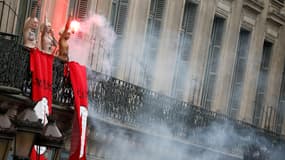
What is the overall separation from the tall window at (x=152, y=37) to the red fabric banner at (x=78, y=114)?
5.94 m

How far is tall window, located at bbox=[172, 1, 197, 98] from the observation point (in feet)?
87.1

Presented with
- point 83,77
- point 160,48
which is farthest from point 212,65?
point 83,77

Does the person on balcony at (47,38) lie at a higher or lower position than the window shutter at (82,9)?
lower

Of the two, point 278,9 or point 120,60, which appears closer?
point 120,60

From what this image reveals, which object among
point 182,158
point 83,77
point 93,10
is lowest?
point 182,158

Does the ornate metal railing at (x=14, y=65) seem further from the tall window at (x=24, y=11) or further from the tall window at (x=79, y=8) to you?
the tall window at (x=79, y=8)

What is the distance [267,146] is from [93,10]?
8631mm

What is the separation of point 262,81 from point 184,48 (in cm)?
573

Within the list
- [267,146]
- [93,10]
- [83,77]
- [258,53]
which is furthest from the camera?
[258,53]

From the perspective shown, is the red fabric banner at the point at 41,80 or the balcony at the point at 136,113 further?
the red fabric banner at the point at 41,80

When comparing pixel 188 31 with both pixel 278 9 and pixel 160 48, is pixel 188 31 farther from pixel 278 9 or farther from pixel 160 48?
pixel 278 9

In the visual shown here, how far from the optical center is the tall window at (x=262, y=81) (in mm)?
31797

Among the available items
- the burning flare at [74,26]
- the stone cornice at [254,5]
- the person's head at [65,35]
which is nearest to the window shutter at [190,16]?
the stone cornice at [254,5]

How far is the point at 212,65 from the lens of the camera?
2872 cm
